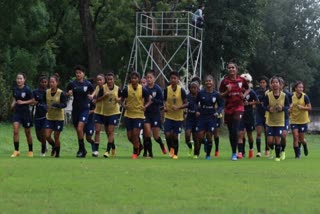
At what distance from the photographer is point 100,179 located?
12.1 meters

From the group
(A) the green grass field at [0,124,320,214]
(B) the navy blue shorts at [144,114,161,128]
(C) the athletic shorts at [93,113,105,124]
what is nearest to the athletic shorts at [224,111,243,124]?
(B) the navy blue shorts at [144,114,161,128]

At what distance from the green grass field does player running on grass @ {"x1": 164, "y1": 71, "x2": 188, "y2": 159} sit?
4767 mm

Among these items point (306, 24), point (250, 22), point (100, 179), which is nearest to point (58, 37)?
point (250, 22)

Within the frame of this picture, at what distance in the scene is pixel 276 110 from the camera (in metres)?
19.7

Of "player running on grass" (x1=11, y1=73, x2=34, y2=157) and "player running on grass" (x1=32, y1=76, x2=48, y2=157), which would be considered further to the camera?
"player running on grass" (x1=32, y1=76, x2=48, y2=157)

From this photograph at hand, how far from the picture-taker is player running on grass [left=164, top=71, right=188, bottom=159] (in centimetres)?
2002

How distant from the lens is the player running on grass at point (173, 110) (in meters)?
20.0

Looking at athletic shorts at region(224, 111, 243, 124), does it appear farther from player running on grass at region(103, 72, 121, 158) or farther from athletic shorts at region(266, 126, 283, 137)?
player running on grass at region(103, 72, 121, 158)

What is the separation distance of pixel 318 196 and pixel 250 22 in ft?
137

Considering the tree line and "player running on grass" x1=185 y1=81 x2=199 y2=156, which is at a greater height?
the tree line

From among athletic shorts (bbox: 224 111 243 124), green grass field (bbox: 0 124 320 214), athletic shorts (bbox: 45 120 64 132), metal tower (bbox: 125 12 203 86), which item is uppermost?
metal tower (bbox: 125 12 203 86)

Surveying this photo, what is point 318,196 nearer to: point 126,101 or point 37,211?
point 37,211

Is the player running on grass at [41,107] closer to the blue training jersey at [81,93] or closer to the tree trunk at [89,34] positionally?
the blue training jersey at [81,93]

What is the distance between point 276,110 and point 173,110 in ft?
8.61
